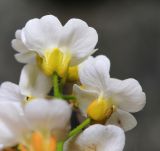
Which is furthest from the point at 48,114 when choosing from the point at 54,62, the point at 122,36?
the point at 122,36

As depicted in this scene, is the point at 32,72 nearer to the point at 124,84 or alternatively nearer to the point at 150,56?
the point at 124,84

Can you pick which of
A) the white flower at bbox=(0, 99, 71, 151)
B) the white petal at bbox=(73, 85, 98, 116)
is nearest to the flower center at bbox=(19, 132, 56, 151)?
the white flower at bbox=(0, 99, 71, 151)

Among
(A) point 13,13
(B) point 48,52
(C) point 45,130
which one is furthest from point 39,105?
(A) point 13,13

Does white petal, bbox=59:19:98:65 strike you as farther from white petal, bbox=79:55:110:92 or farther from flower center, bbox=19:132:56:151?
flower center, bbox=19:132:56:151

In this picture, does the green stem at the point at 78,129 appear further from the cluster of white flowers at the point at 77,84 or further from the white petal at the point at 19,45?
the white petal at the point at 19,45

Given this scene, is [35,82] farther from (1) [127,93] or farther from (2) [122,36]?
(2) [122,36]

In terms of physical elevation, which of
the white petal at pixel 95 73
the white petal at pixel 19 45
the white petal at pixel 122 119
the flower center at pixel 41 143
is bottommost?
the white petal at pixel 122 119

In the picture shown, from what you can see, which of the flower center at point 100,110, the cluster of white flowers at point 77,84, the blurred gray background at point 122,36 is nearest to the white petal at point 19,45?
the cluster of white flowers at point 77,84
